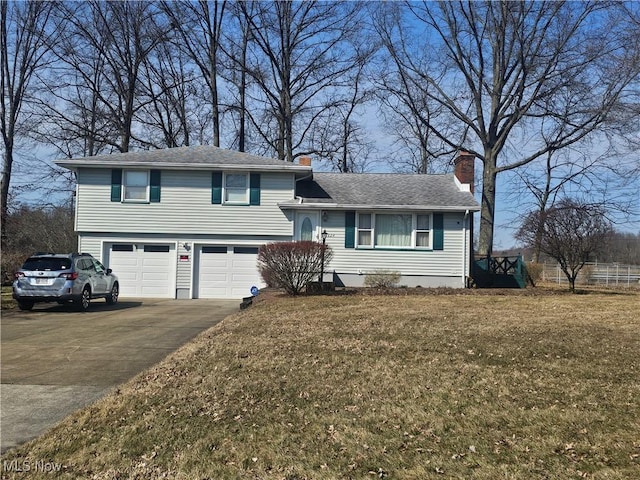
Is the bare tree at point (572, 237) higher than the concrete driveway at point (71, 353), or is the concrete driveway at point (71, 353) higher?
the bare tree at point (572, 237)

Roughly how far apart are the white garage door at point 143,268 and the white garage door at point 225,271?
1118 millimetres

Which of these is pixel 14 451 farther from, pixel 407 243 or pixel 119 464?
pixel 407 243

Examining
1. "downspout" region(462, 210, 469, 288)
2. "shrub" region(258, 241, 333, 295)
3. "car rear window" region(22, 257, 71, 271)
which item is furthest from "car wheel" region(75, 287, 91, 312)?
"downspout" region(462, 210, 469, 288)

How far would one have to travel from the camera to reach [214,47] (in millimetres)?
31172

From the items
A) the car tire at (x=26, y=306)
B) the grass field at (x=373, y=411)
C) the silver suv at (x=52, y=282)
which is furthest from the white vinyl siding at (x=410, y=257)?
the grass field at (x=373, y=411)

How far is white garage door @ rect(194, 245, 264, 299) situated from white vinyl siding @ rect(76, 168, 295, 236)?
75 cm

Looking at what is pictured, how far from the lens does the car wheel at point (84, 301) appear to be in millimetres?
14688

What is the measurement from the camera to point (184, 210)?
66.1 ft

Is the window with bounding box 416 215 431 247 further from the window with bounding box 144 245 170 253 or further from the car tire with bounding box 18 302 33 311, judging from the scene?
the car tire with bounding box 18 302 33 311

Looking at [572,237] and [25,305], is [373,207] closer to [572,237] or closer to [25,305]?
[572,237]

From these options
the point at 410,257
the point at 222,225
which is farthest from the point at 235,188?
the point at 410,257

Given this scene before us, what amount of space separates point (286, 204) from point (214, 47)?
16.2 metres

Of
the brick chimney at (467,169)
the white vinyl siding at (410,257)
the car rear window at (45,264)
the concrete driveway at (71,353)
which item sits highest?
the brick chimney at (467,169)

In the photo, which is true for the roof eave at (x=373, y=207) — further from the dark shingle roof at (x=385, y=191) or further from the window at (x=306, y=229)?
the window at (x=306, y=229)
